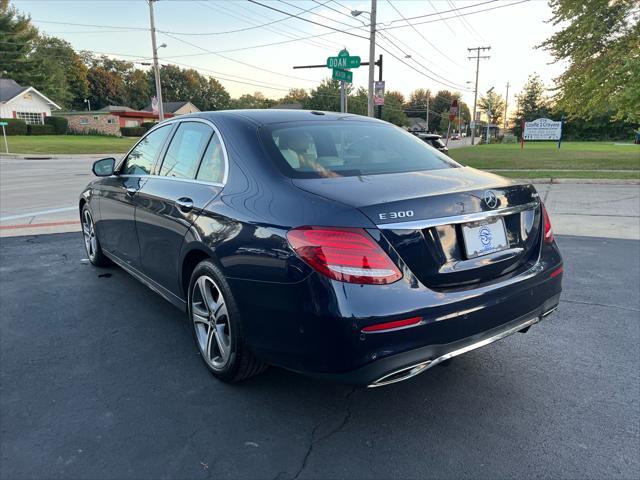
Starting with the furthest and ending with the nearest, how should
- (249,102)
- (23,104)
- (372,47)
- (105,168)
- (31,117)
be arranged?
(249,102)
(31,117)
(23,104)
(372,47)
(105,168)

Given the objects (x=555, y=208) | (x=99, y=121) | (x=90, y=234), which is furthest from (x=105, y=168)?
(x=99, y=121)

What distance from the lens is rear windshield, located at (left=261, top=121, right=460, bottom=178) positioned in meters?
2.79

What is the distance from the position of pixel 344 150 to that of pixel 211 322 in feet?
4.55

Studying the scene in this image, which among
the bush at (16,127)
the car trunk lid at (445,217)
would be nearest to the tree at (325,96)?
the bush at (16,127)

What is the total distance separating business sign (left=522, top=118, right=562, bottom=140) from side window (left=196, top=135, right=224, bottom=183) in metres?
38.9

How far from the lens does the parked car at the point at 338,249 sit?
217 cm

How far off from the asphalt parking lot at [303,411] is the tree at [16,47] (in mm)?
75829

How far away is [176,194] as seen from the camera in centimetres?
326

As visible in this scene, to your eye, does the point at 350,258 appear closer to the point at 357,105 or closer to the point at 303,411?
the point at 303,411

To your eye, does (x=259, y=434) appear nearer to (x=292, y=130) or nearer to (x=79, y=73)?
(x=292, y=130)

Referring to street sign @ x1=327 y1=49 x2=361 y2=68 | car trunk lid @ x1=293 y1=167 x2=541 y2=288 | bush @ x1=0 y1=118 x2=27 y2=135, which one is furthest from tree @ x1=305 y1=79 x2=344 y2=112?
car trunk lid @ x1=293 y1=167 x2=541 y2=288

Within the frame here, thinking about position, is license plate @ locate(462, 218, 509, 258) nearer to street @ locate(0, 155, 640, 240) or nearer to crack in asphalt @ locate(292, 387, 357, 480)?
crack in asphalt @ locate(292, 387, 357, 480)

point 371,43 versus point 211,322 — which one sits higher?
point 371,43

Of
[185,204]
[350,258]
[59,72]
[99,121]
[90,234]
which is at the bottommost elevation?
[90,234]
